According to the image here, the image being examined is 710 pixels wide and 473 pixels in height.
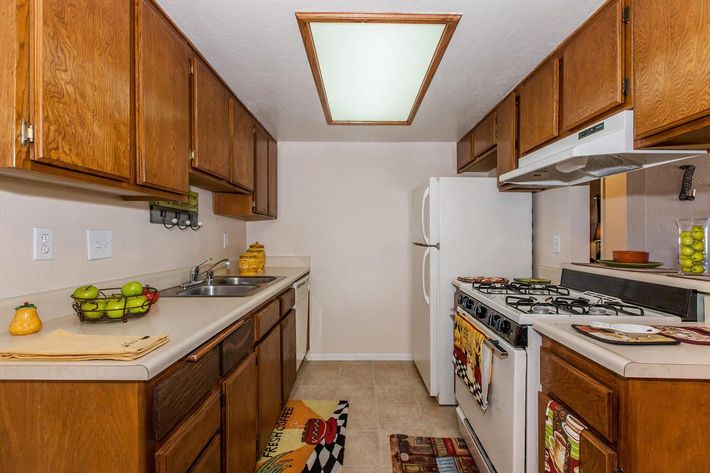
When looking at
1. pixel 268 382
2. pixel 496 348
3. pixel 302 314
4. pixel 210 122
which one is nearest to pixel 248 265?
pixel 302 314

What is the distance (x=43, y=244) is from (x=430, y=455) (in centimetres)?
212

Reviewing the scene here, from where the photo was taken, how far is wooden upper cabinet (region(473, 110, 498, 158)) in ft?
8.22

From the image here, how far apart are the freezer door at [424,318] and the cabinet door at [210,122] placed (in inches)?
61.1

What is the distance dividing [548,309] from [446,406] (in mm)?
1405

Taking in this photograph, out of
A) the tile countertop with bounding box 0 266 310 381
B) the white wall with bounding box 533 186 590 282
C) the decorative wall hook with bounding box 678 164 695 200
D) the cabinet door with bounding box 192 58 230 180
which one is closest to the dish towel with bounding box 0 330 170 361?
the tile countertop with bounding box 0 266 310 381

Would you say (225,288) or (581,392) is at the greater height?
(225,288)

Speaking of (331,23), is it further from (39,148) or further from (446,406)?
(446,406)

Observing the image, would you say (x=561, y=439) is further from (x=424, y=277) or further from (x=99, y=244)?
(x=99, y=244)

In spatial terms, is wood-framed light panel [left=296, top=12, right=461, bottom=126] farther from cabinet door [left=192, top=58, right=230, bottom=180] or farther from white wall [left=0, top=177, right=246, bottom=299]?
white wall [left=0, top=177, right=246, bottom=299]

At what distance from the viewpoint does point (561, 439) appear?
113 cm

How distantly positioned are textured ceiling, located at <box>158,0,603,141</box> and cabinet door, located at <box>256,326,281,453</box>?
1.51m

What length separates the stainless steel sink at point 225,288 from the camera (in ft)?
6.38

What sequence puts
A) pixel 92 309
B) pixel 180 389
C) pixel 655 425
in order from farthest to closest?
pixel 92 309
pixel 180 389
pixel 655 425

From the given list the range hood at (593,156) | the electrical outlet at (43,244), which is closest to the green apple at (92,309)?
the electrical outlet at (43,244)
